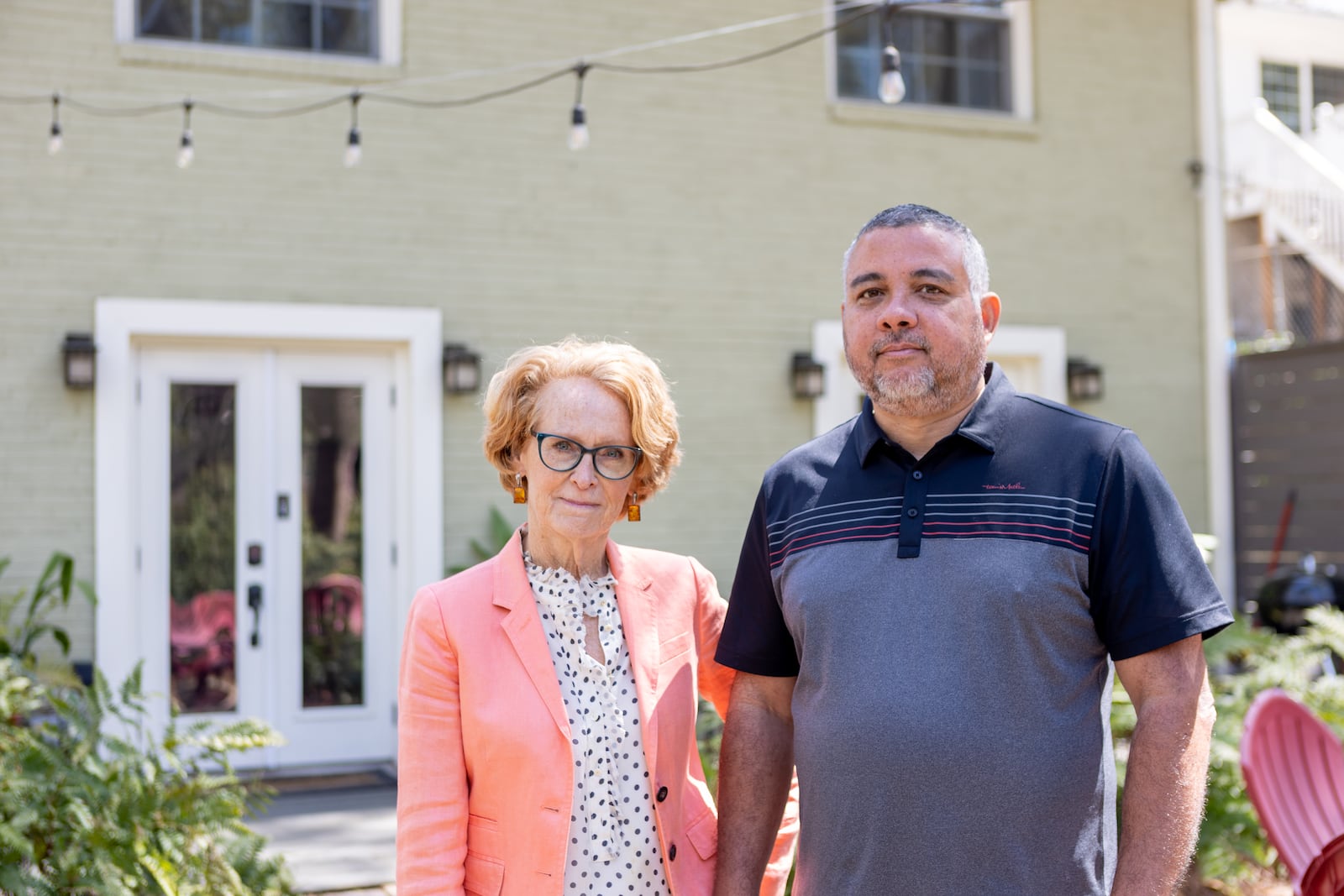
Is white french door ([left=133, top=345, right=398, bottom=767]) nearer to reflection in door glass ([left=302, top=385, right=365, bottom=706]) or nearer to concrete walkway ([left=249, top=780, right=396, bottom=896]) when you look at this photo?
reflection in door glass ([left=302, top=385, right=365, bottom=706])

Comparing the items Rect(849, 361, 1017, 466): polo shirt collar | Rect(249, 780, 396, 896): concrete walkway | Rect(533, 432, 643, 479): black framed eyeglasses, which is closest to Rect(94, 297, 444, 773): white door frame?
Rect(249, 780, 396, 896): concrete walkway

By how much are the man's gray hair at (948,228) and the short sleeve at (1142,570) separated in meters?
0.37

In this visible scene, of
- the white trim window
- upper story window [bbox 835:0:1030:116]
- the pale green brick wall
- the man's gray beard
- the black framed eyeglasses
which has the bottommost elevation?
the black framed eyeglasses

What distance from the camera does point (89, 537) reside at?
6.68 m

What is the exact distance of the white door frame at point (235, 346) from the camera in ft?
21.9

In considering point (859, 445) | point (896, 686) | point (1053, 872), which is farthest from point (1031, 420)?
point (1053, 872)

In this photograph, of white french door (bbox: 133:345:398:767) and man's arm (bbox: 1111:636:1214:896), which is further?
white french door (bbox: 133:345:398:767)

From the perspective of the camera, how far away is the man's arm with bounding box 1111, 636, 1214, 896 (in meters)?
1.97

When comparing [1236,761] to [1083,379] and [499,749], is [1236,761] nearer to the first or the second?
[499,749]

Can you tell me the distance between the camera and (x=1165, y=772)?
1970 millimetres

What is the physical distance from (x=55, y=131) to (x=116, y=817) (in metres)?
3.84

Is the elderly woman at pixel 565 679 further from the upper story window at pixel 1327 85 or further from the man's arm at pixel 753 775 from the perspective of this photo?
the upper story window at pixel 1327 85

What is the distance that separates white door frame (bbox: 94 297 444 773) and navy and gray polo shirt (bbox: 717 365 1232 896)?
5.29 metres

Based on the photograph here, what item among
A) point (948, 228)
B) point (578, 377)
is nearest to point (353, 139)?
point (578, 377)
